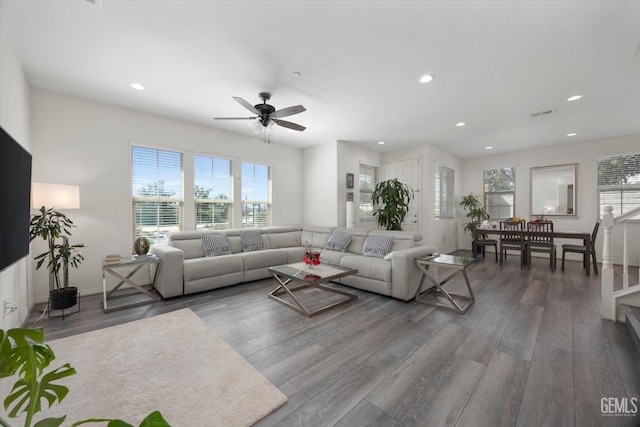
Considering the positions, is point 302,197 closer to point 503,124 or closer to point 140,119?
point 140,119

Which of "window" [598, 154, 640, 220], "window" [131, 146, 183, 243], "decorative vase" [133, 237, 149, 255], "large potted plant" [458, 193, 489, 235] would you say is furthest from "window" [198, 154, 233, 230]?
"window" [598, 154, 640, 220]

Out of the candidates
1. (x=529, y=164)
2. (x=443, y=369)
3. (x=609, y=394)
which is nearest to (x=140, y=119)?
(x=443, y=369)

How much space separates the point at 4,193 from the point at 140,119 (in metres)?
3.39

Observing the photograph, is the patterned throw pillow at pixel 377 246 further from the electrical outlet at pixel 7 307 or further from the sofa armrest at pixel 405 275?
the electrical outlet at pixel 7 307

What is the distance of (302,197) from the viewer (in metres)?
6.44

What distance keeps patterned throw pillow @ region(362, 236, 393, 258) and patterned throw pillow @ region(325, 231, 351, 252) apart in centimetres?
41

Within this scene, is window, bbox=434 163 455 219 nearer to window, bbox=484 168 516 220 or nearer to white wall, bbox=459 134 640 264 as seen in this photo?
window, bbox=484 168 516 220

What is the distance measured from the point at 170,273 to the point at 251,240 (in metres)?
1.57

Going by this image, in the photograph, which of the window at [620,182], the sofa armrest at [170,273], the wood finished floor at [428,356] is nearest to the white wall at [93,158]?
the wood finished floor at [428,356]

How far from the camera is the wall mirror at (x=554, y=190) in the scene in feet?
19.8

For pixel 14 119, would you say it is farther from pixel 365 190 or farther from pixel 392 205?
pixel 365 190

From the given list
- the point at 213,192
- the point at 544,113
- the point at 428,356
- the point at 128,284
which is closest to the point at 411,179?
the point at 544,113

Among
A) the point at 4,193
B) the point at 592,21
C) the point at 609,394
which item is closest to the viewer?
the point at 4,193

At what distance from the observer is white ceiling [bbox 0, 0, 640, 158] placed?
2.07 meters
